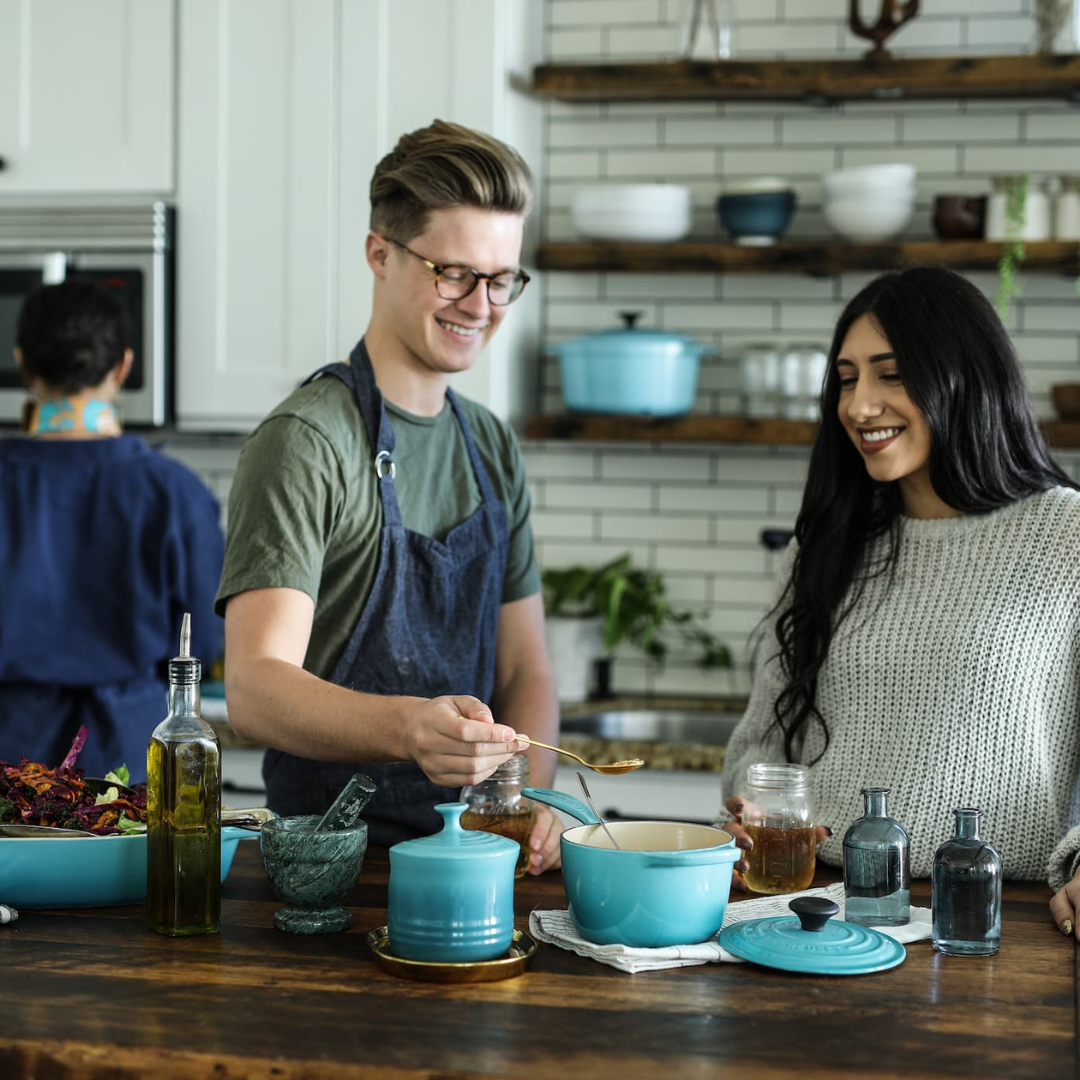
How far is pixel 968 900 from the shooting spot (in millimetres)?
1640

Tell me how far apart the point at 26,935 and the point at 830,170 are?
3.07 meters

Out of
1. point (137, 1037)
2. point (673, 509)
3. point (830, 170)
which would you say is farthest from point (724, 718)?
point (137, 1037)

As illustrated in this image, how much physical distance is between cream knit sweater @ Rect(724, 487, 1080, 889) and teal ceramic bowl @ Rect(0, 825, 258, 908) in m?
0.95

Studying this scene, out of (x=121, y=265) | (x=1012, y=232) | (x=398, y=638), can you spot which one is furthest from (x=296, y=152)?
(x=398, y=638)

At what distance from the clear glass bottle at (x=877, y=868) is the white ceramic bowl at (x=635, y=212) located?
236 centimetres

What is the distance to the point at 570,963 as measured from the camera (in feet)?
5.26

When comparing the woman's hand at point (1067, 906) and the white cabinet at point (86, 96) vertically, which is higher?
the white cabinet at point (86, 96)

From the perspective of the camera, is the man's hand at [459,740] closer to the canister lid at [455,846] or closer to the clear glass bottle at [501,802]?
the canister lid at [455,846]

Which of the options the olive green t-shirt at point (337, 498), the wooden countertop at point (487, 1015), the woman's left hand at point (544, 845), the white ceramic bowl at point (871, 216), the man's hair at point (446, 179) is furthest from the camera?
the white ceramic bowl at point (871, 216)

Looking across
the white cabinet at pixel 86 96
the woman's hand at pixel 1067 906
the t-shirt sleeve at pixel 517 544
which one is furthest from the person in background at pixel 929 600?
the white cabinet at pixel 86 96

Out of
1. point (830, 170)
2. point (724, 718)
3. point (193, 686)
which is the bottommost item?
point (724, 718)

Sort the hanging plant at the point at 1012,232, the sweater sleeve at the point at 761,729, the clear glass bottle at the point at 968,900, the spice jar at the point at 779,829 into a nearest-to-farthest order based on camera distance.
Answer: the clear glass bottle at the point at 968,900
the spice jar at the point at 779,829
the sweater sleeve at the point at 761,729
the hanging plant at the point at 1012,232

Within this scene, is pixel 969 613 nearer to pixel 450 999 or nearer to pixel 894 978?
pixel 894 978

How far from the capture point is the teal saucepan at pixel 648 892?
5.24ft
